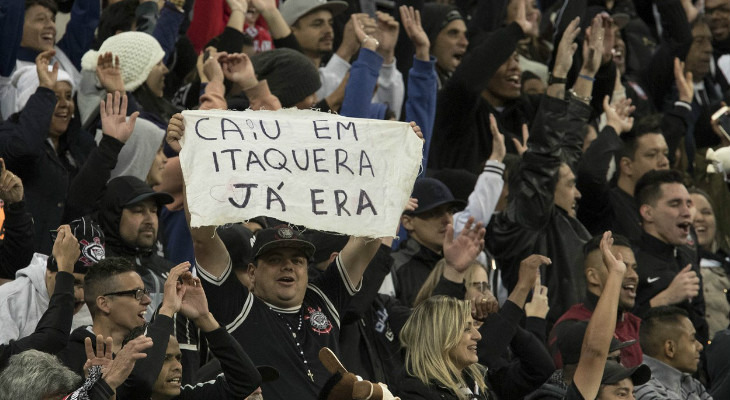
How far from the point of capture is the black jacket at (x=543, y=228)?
9.35 metres

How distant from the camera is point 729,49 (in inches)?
567

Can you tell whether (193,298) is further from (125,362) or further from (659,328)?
(659,328)

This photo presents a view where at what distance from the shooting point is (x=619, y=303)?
8.66 m

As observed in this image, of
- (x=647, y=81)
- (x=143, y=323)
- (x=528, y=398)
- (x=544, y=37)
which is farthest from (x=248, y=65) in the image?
(x=647, y=81)

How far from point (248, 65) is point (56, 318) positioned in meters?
2.19

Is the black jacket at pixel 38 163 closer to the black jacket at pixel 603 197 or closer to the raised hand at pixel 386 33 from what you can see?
the raised hand at pixel 386 33

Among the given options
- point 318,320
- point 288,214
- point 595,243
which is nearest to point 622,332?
point 595,243

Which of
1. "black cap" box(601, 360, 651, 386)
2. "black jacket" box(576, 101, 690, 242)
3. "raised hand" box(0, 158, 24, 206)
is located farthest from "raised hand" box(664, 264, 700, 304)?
"raised hand" box(0, 158, 24, 206)

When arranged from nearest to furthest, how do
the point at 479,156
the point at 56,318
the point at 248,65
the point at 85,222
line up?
1. the point at 56,318
2. the point at 85,222
3. the point at 248,65
4. the point at 479,156

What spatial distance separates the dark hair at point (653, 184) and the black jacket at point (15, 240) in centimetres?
450

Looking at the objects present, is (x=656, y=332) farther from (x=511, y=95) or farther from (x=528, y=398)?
(x=511, y=95)

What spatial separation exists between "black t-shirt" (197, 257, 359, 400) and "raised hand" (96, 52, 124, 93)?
2409mm

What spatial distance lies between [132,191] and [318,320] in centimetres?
162

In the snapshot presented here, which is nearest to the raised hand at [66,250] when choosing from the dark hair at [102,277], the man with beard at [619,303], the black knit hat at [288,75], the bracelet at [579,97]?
the dark hair at [102,277]
